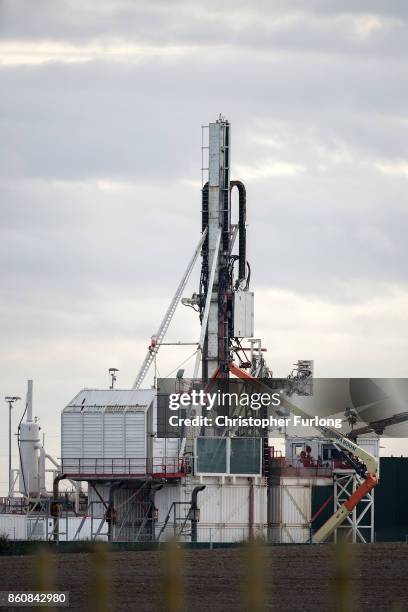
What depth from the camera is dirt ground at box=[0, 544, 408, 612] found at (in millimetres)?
39750

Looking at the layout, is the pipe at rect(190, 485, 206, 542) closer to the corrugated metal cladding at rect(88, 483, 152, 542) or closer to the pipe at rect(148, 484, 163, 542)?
the pipe at rect(148, 484, 163, 542)

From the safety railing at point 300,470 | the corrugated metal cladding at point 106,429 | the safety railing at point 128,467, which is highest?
the corrugated metal cladding at point 106,429

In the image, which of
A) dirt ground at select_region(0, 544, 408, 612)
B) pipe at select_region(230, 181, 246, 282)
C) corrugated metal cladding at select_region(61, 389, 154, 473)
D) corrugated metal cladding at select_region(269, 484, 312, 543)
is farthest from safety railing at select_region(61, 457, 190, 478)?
dirt ground at select_region(0, 544, 408, 612)

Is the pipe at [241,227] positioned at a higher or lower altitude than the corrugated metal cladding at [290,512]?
higher

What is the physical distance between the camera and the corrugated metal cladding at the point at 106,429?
263 ft

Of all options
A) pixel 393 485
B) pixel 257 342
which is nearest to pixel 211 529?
pixel 257 342

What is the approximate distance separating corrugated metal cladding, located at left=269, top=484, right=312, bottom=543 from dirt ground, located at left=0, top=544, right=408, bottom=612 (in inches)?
930

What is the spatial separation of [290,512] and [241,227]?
615 inches

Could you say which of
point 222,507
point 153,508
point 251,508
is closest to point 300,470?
point 251,508

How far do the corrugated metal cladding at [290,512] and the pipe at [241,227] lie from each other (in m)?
11.7

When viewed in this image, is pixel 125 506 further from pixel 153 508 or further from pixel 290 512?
pixel 290 512

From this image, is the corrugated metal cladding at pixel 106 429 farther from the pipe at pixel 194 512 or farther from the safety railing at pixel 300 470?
the safety railing at pixel 300 470

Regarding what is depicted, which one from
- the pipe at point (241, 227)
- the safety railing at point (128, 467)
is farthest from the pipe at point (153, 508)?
the pipe at point (241, 227)

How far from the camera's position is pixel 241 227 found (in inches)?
3489
